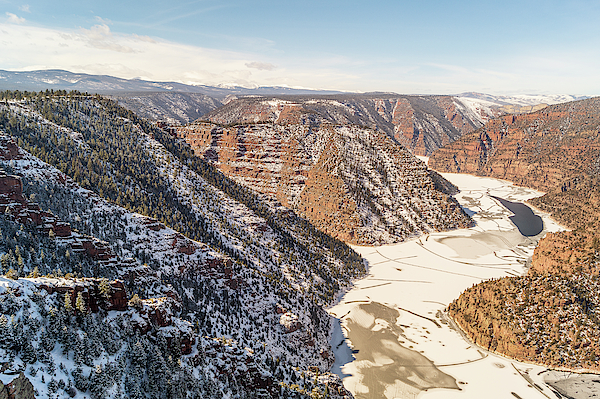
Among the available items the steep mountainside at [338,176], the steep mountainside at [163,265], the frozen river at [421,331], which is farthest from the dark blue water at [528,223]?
the steep mountainside at [163,265]

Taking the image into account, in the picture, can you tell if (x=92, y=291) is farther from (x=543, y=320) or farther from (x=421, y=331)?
(x=543, y=320)

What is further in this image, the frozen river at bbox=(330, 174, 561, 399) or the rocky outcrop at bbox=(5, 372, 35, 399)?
the frozen river at bbox=(330, 174, 561, 399)

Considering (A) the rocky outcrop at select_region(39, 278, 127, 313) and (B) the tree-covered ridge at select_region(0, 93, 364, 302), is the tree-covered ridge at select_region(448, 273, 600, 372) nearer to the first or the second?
(B) the tree-covered ridge at select_region(0, 93, 364, 302)

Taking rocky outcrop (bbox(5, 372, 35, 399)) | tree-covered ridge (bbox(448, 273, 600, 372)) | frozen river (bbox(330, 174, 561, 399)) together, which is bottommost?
frozen river (bbox(330, 174, 561, 399))

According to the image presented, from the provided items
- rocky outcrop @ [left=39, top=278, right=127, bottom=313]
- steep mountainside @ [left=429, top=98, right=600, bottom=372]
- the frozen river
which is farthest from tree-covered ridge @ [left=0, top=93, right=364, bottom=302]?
steep mountainside @ [left=429, top=98, right=600, bottom=372]

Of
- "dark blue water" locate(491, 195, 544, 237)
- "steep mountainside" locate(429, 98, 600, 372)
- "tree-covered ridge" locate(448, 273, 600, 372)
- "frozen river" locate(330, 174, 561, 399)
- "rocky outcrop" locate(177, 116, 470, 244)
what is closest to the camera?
"frozen river" locate(330, 174, 561, 399)

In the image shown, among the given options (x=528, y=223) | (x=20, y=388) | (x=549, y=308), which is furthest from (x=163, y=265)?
(x=528, y=223)

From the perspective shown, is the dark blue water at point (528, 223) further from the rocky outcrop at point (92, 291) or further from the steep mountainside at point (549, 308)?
the rocky outcrop at point (92, 291)

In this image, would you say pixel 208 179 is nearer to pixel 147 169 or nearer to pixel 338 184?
pixel 147 169
